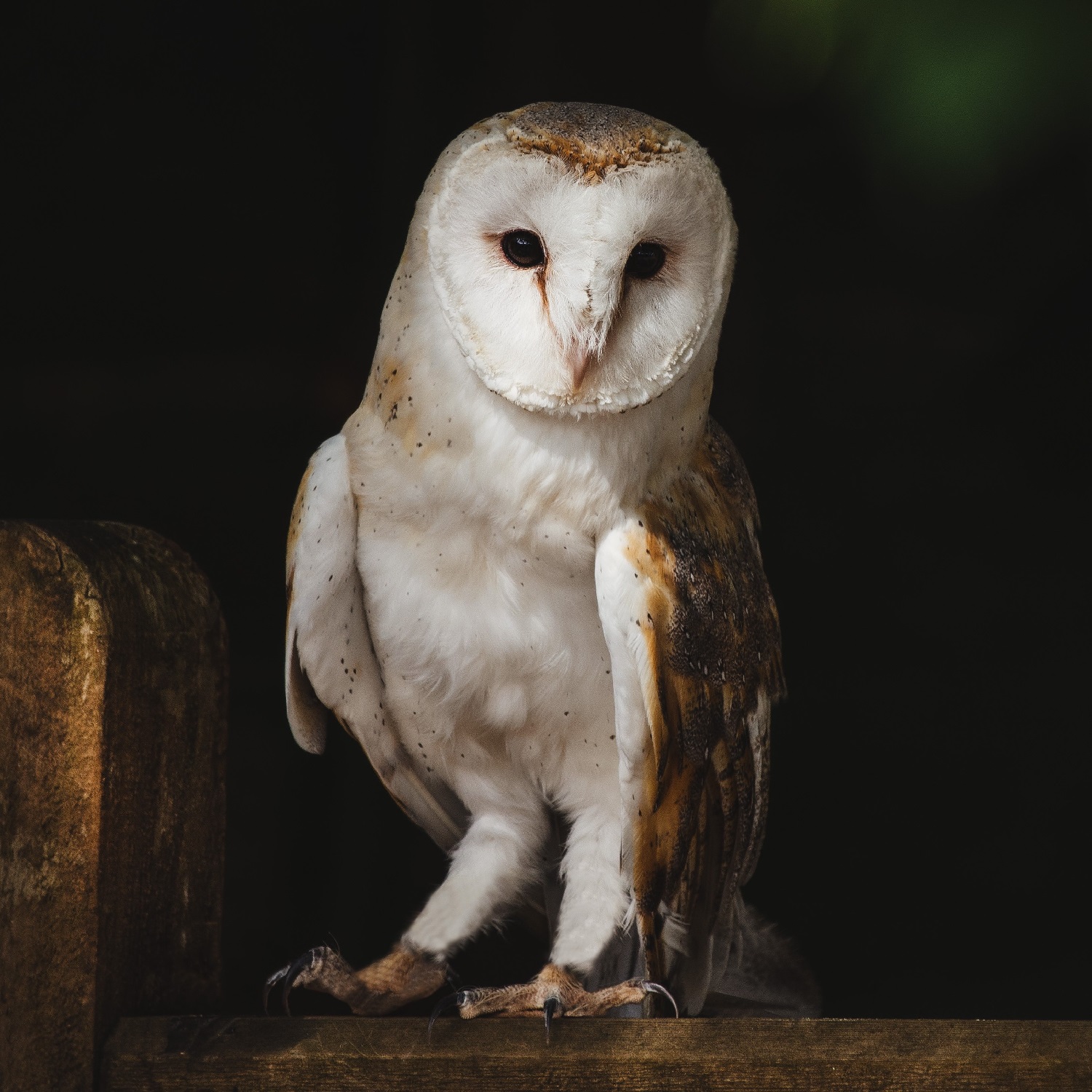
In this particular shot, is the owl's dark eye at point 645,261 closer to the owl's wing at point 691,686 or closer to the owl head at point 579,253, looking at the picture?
the owl head at point 579,253

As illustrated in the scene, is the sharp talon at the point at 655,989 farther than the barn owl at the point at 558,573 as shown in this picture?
Yes

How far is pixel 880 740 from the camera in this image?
2.38 m

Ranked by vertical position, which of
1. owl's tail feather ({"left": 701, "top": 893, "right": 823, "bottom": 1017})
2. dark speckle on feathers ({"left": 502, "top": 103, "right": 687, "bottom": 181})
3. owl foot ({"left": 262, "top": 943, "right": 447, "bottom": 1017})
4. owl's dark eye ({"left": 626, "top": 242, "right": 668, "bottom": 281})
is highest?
dark speckle on feathers ({"left": 502, "top": 103, "right": 687, "bottom": 181})

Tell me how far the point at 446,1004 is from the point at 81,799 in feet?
1.22

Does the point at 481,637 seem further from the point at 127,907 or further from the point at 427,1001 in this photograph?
the point at 427,1001

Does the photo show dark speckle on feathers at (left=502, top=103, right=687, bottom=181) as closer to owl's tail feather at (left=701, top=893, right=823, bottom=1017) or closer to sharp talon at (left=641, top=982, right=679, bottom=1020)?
sharp talon at (left=641, top=982, right=679, bottom=1020)

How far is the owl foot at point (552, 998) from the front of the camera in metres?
1.32

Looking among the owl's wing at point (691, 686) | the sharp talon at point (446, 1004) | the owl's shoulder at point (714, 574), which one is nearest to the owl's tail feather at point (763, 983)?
the owl's wing at point (691, 686)

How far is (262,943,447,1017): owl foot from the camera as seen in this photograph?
4.79 ft

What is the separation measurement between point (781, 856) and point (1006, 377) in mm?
888

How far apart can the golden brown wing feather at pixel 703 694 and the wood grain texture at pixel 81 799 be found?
17.5 inches

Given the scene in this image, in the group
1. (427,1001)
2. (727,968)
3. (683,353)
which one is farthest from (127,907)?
(427,1001)

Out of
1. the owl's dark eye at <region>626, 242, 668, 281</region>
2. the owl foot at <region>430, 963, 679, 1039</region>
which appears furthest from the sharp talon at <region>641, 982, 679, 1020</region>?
the owl's dark eye at <region>626, 242, 668, 281</region>

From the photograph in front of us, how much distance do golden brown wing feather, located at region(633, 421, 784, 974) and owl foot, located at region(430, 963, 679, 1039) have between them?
1.4 inches
